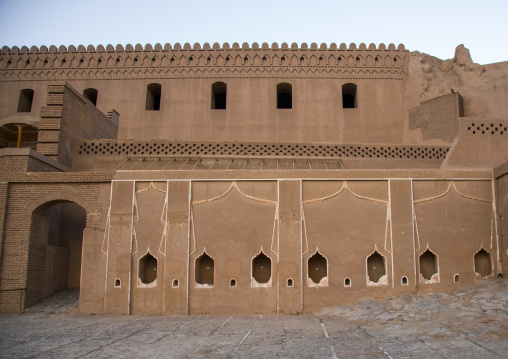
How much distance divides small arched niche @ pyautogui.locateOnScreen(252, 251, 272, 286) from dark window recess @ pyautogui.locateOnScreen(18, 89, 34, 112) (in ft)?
40.2

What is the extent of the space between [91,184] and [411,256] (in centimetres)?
713

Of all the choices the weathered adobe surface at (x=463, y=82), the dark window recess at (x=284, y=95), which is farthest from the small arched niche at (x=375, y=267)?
the dark window recess at (x=284, y=95)

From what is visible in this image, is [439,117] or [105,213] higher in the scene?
[439,117]

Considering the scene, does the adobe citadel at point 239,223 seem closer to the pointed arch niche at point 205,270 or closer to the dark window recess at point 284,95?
the pointed arch niche at point 205,270

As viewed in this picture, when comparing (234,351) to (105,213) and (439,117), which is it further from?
(439,117)

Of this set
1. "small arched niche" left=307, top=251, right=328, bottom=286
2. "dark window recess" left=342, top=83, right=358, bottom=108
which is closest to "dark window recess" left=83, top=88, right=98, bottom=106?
"dark window recess" left=342, top=83, right=358, bottom=108

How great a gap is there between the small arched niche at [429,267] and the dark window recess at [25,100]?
1505 cm

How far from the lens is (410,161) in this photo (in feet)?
43.4

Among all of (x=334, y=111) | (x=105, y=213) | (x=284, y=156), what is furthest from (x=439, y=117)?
(x=105, y=213)

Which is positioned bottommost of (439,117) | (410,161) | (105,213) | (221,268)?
(221,268)

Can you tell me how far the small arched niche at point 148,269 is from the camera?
10688 millimetres

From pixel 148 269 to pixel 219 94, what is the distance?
1052 cm

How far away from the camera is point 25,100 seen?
60.7ft

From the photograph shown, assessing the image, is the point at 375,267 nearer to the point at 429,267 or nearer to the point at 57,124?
the point at 429,267
